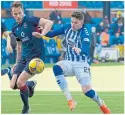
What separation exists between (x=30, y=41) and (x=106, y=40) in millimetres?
19945

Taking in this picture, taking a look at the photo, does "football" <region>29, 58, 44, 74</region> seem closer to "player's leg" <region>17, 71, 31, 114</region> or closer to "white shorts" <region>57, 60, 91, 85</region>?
"player's leg" <region>17, 71, 31, 114</region>

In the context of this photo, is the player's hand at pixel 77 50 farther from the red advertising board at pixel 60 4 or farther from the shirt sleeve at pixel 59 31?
the red advertising board at pixel 60 4

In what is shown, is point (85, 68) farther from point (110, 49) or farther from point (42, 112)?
point (110, 49)

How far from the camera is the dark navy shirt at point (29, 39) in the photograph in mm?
14367

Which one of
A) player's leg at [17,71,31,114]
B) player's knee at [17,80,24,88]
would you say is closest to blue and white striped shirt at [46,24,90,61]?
player's leg at [17,71,31,114]

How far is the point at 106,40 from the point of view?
3412cm

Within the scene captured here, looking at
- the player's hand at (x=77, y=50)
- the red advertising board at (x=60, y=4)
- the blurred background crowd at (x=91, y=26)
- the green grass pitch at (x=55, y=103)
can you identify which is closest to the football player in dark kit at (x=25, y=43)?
the green grass pitch at (x=55, y=103)

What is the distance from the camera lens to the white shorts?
13.6 metres

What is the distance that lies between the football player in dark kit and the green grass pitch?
0.48 m

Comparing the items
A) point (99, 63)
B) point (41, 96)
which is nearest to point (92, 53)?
point (99, 63)

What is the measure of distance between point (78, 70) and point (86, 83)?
0.93ft

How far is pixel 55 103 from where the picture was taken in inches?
631

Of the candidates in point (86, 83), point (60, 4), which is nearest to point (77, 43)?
point (86, 83)

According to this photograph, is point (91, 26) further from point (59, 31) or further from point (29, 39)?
point (59, 31)
